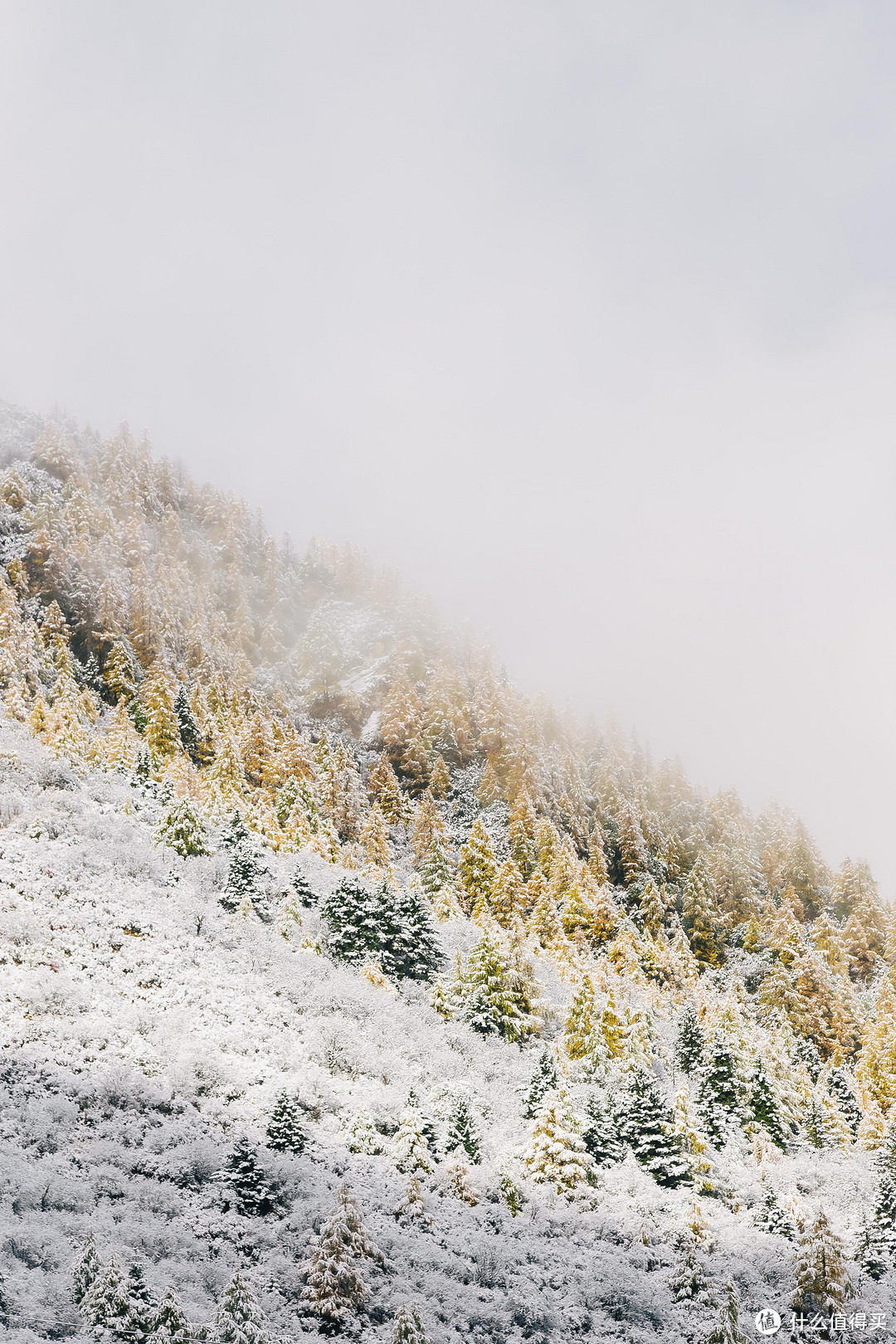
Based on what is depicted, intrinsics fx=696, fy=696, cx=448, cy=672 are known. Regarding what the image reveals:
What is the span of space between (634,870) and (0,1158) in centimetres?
7361

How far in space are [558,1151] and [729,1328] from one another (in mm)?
7121

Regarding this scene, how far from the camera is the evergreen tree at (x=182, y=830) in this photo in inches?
1489

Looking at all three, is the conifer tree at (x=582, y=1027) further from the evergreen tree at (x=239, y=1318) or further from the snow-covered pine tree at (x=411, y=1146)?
the evergreen tree at (x=239, y=1318)

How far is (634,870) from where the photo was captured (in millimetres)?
79938

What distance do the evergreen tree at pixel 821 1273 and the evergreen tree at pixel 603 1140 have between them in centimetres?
734

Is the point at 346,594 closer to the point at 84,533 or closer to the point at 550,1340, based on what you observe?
the point at 84,533

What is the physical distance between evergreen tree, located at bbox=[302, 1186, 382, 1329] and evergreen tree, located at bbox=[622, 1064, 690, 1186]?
1362cm

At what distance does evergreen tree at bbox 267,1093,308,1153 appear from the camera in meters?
18.1

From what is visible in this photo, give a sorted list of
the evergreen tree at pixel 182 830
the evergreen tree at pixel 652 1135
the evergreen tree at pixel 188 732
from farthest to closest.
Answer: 1. the evergreen tree at pixel 188 732
2. the evergreen tree at pixel 182 830
3. the evergreen tree at pixel 652 1135

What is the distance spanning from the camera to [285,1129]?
18.4m

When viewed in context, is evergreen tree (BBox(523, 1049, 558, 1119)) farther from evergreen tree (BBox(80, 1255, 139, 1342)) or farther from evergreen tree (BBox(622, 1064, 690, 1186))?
evergreen tree (BBox(80, 1255, 139, 1342))

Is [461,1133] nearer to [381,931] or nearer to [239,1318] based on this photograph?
[239,1318]

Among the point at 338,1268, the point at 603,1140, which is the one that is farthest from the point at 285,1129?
the point at 603,1140

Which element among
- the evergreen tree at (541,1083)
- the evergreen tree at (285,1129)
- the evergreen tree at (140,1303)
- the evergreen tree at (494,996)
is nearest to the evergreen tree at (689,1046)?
the evergreen tree at (494,996)
